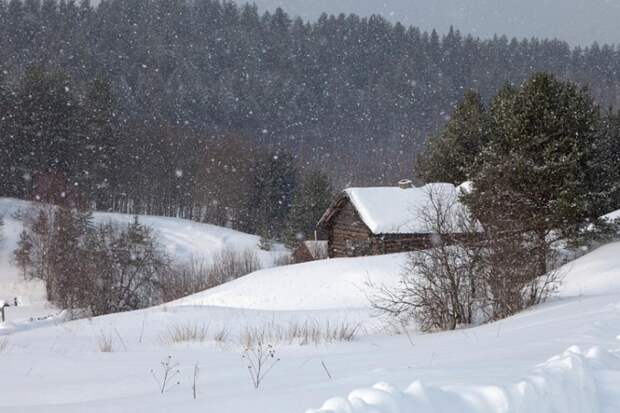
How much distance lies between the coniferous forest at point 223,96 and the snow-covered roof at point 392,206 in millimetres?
10916

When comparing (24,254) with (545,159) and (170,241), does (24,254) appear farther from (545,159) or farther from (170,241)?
(545,159)

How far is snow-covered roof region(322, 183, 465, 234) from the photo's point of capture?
3331 centimetres

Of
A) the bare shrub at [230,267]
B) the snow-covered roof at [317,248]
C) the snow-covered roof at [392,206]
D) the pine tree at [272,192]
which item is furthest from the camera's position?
the pine tree at [272,192]

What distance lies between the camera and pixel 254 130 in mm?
128625

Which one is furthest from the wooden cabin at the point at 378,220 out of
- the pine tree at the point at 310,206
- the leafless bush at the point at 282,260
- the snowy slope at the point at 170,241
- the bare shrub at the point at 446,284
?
the pine tree at the point at 310,206

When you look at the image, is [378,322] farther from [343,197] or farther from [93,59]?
[93,59]

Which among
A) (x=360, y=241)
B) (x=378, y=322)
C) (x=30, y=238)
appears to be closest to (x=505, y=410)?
(x=378, y=322)

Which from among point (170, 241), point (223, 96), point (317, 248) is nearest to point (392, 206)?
point (317, 248)

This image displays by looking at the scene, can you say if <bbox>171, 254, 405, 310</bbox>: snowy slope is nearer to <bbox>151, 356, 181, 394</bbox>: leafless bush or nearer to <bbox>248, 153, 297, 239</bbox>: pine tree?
<bbox>151, 356, 181, 394</bbox>: leafless bush

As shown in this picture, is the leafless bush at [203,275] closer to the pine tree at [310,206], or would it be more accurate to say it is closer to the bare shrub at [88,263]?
the bare shrub at [88,263]

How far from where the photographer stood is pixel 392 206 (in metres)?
34.8

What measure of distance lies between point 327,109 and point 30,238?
112 m

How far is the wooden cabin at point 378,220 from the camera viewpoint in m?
33.4

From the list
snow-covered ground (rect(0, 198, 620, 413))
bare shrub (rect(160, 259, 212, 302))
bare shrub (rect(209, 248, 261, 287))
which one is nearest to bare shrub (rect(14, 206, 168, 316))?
bare shrub (rect(160, 259, 212, 302))
